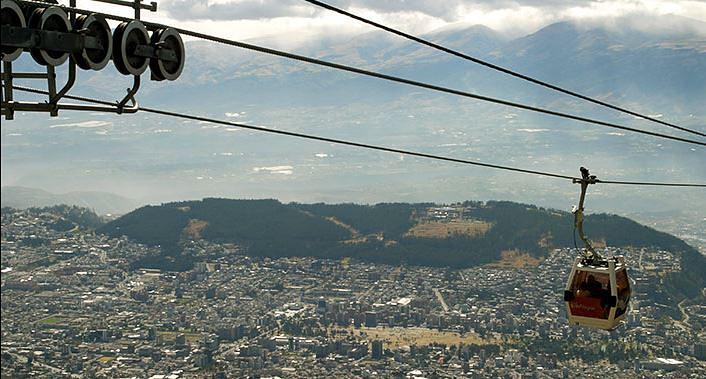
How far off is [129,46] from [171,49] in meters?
0.40

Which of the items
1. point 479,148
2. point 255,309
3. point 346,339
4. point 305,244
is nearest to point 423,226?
point 305,244

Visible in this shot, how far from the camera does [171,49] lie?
307 inches

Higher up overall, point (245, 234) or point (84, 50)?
point (84, 50)

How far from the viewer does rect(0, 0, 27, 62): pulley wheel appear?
6.39m

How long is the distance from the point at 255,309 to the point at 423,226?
1943 cm

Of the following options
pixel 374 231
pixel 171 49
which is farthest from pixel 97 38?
pixel 374 231

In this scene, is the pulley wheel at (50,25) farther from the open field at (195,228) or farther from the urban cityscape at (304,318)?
the open field at (195,228)

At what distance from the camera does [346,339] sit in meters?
54.1

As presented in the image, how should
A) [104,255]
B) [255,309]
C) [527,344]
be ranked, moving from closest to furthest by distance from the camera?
[527,344], [255,309], [104,255]

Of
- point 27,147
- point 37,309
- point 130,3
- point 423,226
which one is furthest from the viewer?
point 27,147

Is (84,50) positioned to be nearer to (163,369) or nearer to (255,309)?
(163,369)

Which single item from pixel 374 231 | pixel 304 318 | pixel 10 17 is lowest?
pixel 304 318

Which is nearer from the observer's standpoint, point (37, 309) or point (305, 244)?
point (37, 309)

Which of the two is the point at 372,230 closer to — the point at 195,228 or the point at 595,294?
the point at 195,228
